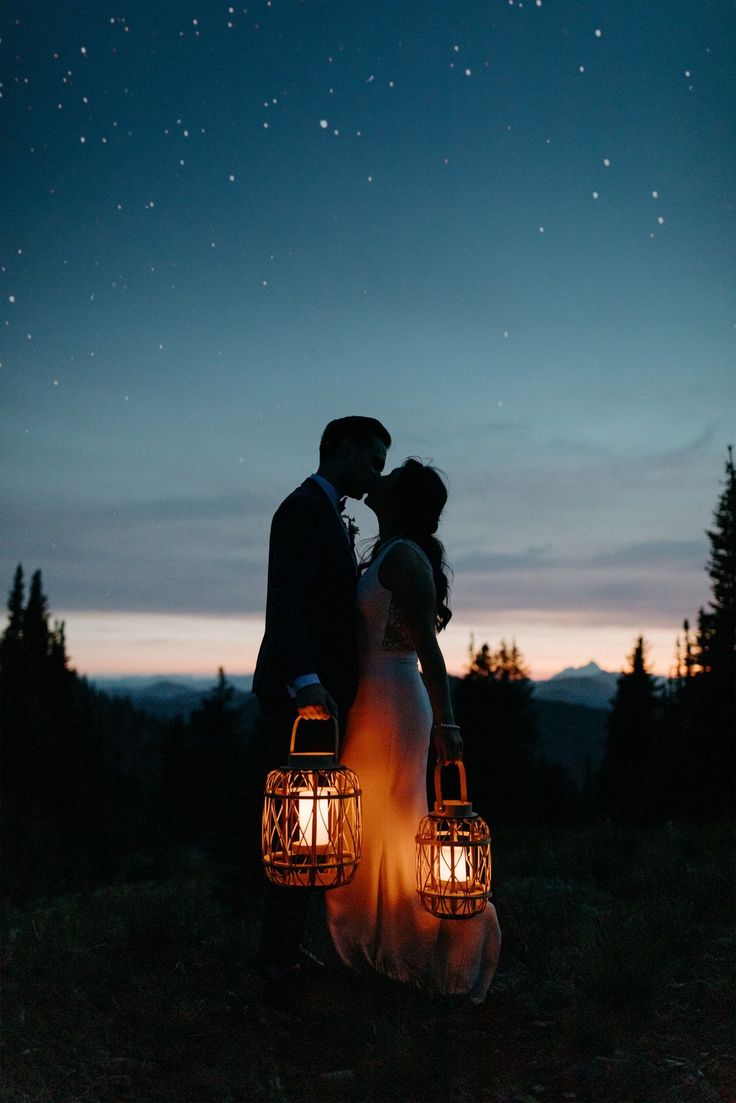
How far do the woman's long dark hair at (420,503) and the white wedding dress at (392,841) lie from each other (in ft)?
0.55

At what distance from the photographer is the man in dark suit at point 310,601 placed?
380cm

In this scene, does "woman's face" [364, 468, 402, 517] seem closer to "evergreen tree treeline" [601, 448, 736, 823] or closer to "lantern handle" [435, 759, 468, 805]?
"lantern handle" [435, 759, 468, 805]

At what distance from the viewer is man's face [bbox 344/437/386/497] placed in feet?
13.8

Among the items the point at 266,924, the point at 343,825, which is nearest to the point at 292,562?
the point at 343,825

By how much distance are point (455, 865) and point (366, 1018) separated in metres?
0.80

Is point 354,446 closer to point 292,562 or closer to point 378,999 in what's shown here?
point 292,562

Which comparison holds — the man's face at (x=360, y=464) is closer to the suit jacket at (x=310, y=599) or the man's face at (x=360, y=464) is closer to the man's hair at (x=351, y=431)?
the man's hair at (x=351, y=431)

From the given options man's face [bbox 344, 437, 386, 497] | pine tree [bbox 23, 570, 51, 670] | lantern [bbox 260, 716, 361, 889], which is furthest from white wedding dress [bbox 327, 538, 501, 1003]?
pine tree [bbox 23, 570, 51, 670]

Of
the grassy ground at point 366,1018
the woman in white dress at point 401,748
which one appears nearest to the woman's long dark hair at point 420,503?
the woman in white dress at point 401,748

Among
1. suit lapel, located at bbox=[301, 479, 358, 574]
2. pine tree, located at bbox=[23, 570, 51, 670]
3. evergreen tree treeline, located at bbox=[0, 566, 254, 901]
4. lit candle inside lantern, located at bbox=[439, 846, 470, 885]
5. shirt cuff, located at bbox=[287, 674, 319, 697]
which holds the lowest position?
evergreen tree treeline, located at bbox=[0, 566, 254, 901]

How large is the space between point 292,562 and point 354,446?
750mm

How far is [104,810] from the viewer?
54562 millimetres

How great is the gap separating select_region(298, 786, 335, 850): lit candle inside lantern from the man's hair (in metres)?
1.77

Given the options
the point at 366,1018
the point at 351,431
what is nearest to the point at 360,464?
the point at 351,431
